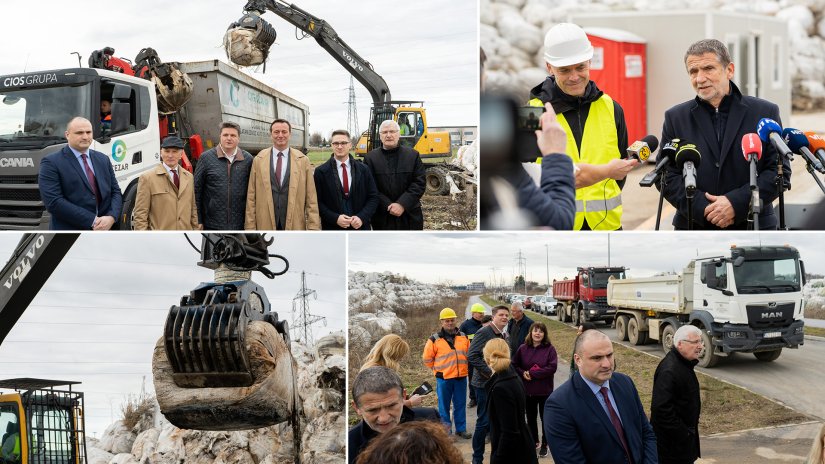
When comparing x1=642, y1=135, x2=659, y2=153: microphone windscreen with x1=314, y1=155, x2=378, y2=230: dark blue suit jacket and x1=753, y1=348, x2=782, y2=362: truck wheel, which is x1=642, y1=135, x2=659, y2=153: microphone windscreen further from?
x1=314, y1=155, x2=378, y2=230: dark blue suit jacket

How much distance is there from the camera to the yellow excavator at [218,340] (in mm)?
4133

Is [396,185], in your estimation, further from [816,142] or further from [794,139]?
[816,142]

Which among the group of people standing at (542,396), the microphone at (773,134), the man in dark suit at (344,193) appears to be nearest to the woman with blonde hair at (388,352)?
the group of people standing at (542,396)

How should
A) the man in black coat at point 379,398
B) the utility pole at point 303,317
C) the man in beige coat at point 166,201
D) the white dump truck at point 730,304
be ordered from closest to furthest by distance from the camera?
the man in black coat at point 379,398 < the white dump truck at point 730,304 < the utility pole at point 303,317 < the man in beige coat at point 166,201

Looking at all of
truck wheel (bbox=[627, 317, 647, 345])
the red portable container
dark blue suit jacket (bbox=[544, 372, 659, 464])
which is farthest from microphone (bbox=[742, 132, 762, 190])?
dark blue suit jacket (bbox=[544, 372, 659, 464])

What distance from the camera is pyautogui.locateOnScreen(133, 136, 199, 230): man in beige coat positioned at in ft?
17.3

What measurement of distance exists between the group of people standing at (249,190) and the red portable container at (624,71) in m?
1.28

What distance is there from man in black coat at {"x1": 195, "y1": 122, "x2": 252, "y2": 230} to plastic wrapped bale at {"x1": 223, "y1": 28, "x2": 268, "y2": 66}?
157cm

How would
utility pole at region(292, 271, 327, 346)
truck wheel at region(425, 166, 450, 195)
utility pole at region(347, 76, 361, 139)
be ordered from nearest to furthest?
1. utility pole at region(292, 271, 327, 346)
2. truck wheel at region(425, 166, 450, 195)
3. utility pole at region(347, 76, 361, 139)

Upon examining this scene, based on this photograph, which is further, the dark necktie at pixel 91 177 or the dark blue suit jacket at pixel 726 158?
the dark necktie at pixel 91 177

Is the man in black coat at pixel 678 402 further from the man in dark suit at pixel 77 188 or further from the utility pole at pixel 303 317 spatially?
the man in dark suit at pixel 77 188

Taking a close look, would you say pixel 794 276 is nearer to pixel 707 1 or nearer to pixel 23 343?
pixel 707 1

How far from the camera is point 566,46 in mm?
4785

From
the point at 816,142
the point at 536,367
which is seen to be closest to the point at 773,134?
the point at 816,142
